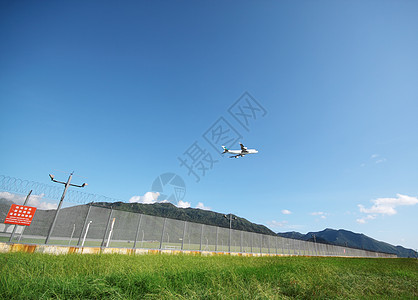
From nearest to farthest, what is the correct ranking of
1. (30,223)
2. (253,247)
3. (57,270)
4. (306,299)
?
(306,299) < (57,270) < (30,223) < (253,247)

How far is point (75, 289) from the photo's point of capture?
9.77 ft

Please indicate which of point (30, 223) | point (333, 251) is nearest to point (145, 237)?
point (30, 223)

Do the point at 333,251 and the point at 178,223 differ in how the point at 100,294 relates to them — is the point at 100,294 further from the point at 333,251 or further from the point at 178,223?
the point at 333,251

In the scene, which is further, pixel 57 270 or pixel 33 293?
pixel 57 270

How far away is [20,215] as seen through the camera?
28.1 ft

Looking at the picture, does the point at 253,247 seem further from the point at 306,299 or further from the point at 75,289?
the point at 75,289

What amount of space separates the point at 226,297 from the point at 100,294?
2.02 metres

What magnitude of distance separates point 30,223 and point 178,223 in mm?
8927

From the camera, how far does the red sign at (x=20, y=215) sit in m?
8.35

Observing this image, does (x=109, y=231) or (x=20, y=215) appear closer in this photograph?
(x=20, y=215)

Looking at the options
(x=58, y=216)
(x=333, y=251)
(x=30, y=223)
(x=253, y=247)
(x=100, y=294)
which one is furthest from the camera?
(x=333, y=251)

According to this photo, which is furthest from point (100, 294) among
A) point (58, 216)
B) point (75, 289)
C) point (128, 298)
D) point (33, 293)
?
point (58, 216)

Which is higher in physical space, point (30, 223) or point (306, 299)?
point (30, 223)

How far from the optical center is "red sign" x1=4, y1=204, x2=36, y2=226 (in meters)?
8.35
